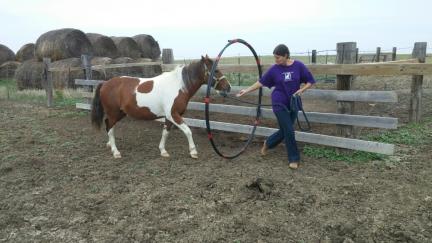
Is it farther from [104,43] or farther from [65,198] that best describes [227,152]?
[104,43]

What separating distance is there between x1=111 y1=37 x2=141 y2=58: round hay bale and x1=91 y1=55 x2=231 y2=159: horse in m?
14.4

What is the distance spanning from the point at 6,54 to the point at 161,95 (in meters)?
22.5

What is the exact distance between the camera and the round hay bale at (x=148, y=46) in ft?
71.9

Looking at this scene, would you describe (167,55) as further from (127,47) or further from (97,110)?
(127,47)

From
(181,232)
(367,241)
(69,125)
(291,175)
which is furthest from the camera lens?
(69,125)

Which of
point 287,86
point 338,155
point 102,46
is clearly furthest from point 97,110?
point 102,46

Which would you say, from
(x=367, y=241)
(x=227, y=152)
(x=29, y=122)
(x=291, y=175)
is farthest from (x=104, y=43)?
(x=367, y=241)

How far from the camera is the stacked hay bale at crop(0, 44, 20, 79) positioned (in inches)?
855

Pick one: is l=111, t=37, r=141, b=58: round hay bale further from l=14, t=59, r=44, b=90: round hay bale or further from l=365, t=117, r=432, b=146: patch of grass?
l=365, t=117, r=432, b=146: patch of grass

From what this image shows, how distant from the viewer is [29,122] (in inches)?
343

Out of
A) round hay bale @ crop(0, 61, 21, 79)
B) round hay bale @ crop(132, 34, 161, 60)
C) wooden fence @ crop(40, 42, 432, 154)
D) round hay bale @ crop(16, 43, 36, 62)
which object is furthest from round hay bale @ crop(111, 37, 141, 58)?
wooden fence @ crop(40, 42, 432, 154)

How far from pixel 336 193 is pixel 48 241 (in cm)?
300

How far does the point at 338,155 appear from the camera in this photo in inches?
212

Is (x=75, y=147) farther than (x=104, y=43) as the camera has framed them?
No
